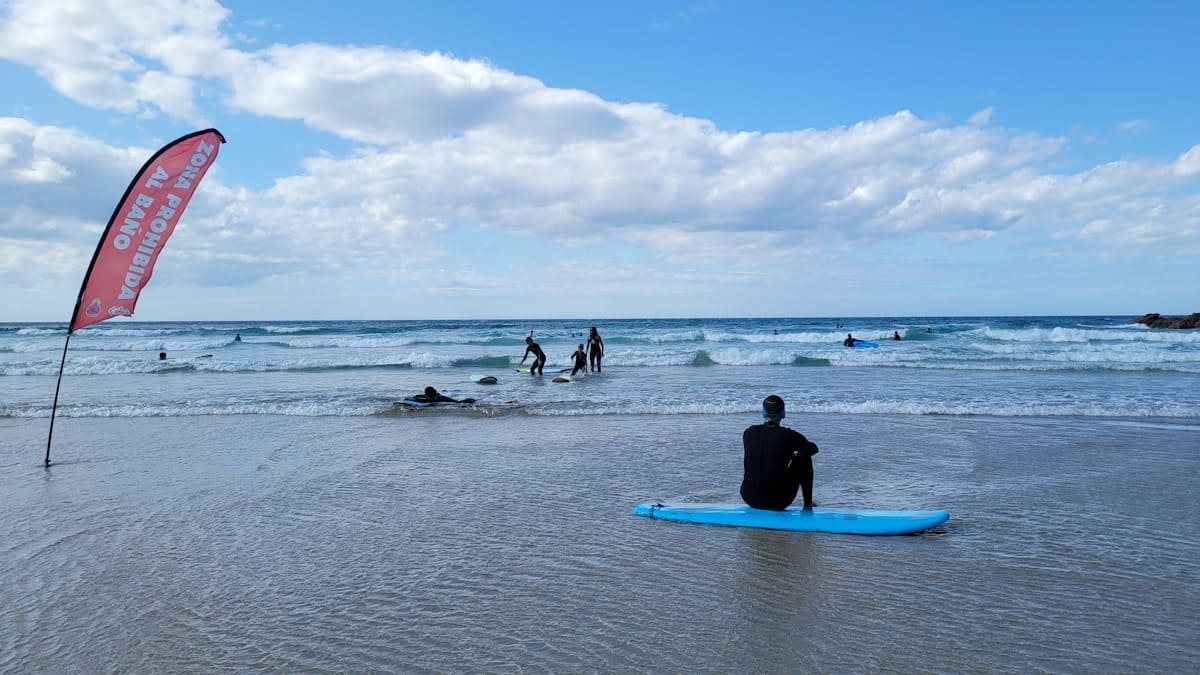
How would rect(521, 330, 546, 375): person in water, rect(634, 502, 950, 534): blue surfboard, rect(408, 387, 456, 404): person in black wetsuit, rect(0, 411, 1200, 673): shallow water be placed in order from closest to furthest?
rect(0, 411, 1200, 673): shallow water, rect(634, 502, 950, 534): blue surfboard, rect(408, 387, 456, 404): person in black wetsuit, rect(521, 330, 546, 375): person in water

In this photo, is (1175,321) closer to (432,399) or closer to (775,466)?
(432,399)

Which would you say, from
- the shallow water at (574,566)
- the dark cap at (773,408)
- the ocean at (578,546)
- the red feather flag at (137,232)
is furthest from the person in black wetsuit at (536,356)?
the dark cap at (773,408)

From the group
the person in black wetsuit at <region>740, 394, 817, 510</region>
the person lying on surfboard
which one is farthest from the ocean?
the person lying on surfboard

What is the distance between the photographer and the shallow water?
3508 millimetres

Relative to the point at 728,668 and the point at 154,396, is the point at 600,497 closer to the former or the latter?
the point at 728,668

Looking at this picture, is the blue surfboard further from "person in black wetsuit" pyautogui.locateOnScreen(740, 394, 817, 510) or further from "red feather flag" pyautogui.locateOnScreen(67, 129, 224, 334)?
"red feather flag" pyautogui.locateOnScreen(67, 129, 224, 334)

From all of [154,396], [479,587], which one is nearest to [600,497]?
[479,587]

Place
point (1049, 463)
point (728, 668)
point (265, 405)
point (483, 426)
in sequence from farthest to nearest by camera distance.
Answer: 1. point (265, 405)
2. point (483, 426)
3. point (1049, 463)
4. point (728, 668)

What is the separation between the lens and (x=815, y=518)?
5637 mm

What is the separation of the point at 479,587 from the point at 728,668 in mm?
1755

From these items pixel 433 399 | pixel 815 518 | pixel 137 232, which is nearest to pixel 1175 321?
pixel 433 399

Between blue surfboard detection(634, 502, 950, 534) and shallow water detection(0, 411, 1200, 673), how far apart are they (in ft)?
0.50

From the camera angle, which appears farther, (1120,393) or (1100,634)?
(1120,393)

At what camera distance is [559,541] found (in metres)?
5.36
